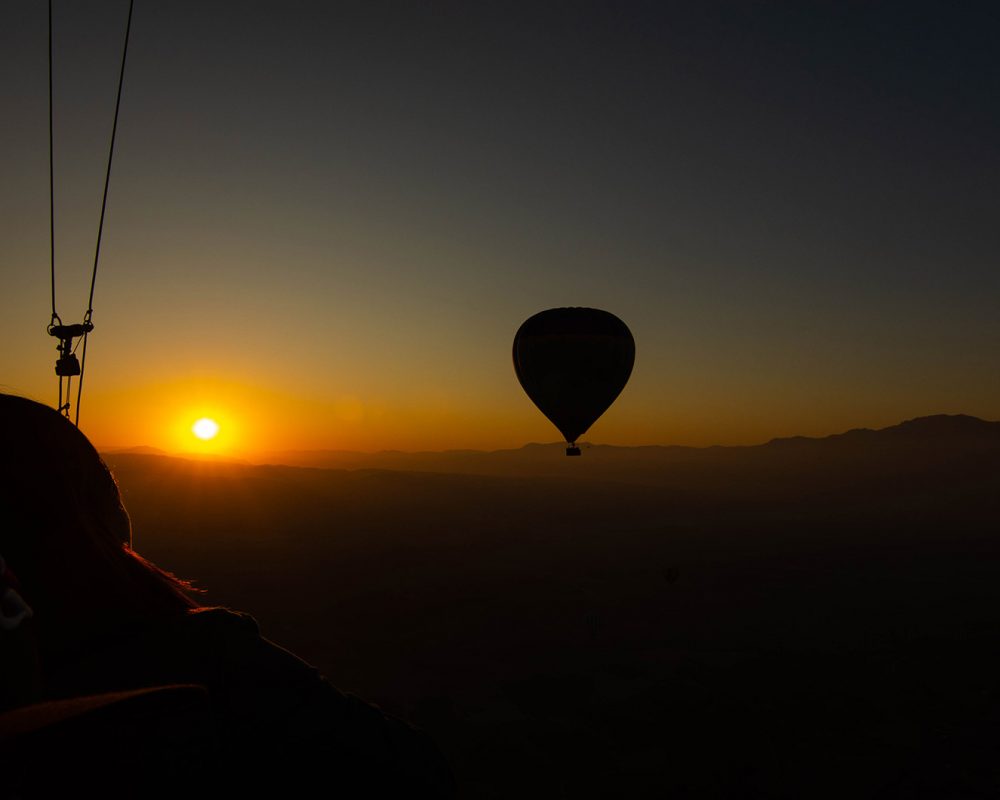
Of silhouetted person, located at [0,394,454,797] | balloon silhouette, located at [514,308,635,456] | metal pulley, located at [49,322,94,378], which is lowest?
silhouetted person, located at [0,394,454,797]

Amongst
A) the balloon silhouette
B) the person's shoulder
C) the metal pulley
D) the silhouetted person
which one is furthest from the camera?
the balloon silhouette

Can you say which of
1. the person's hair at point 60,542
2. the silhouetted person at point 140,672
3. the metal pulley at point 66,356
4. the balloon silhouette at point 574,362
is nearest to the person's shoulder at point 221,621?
the silhouetted person at point 140,672

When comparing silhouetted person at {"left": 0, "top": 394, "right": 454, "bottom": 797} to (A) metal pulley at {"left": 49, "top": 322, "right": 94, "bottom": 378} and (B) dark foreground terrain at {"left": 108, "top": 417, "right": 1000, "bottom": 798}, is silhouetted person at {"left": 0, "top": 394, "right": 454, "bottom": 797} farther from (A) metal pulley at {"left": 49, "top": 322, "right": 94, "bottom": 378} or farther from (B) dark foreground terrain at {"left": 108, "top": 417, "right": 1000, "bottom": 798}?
(B) dark foreground terrain at {"left": 108, "top": 417, "right": 1000, "bottom": 798}

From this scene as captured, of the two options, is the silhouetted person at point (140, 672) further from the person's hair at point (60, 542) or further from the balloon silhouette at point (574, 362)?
the balloon silhouette at point (574, 362)

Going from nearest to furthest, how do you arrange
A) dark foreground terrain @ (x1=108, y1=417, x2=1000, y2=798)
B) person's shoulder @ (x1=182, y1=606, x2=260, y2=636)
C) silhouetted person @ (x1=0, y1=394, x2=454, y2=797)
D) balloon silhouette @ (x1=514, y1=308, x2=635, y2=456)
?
silhouetted person @ (x1=0, y1=394, x2=454, y2=797) → person's shoulder @ (x1=182, y1=606, x2=260, y2=636) → balloon silhouette @ (x1=514, y1=308, x2=635, y2=456) → dark foreground terrain @ (x1=108, y1=417, x2=1000, y2=798)

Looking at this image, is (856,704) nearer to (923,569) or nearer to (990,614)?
(990,614)

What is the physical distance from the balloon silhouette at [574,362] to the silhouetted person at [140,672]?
32.6 meters

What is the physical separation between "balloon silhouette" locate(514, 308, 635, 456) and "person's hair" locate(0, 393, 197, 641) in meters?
32.6

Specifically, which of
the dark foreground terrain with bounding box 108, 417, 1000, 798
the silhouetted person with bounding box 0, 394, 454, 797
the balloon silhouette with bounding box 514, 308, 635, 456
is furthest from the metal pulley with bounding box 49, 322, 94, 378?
the dark foreground terrain with bounding box 108, 417, 1000, 798

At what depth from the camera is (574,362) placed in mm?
35000

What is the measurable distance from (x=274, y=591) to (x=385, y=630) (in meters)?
31.2

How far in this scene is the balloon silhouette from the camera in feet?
115

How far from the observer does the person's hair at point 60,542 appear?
172 cm

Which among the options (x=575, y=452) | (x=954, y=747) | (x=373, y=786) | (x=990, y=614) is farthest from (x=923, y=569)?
(x=373, y=786)
